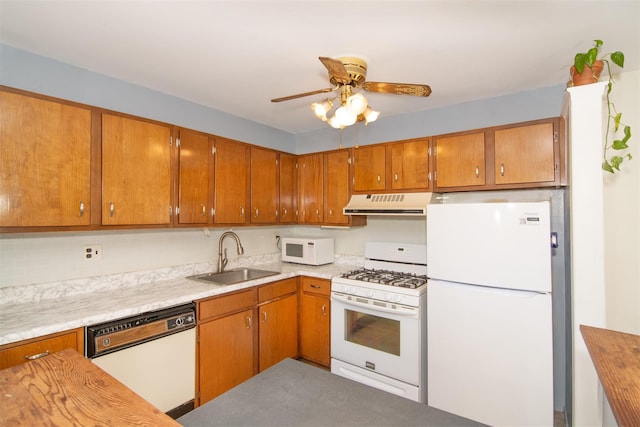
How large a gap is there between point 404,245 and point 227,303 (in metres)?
1.73

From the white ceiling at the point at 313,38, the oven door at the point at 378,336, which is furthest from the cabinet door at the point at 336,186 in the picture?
the white ceiling at the point at 313,38

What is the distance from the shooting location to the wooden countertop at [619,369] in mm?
727

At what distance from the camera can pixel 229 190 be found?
2.88 metres

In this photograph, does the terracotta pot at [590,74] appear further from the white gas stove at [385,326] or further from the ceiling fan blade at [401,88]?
the white gas stove at [385,326]

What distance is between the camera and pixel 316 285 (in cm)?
304

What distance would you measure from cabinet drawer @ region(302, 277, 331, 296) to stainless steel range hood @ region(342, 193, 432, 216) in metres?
0.72

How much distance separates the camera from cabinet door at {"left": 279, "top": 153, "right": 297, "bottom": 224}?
3.46 meters

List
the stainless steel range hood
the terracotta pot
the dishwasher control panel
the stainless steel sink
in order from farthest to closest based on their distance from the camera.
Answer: the stainless steel sink
the stainless steel range hood
the dishwasher control panel
the terracotta pot

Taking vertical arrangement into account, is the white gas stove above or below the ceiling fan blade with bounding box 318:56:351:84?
below

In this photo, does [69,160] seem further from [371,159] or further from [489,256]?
[489,256]

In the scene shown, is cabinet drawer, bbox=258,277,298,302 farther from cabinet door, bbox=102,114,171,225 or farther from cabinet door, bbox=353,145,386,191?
cabinet door, bbox=353,145,386,191

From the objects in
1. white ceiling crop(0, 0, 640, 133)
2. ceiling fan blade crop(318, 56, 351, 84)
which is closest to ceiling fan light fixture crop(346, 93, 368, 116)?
ceiling fan blade crop(318, 56, 351, 84)

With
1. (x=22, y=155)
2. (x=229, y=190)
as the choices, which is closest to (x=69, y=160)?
(x=22, y=155)

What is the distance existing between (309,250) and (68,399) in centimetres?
262
